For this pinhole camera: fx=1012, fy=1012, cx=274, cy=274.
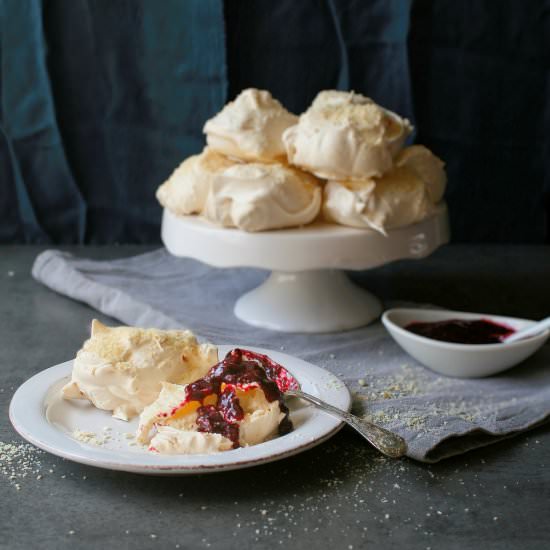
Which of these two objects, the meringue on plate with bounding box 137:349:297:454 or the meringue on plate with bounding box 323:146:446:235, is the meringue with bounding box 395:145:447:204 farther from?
the meringue on plate with bounding box 137:349:297:454

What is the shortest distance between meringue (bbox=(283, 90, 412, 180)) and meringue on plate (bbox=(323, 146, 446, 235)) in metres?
0.02

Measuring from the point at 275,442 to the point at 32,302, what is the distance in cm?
89

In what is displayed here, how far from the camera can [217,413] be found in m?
1.11

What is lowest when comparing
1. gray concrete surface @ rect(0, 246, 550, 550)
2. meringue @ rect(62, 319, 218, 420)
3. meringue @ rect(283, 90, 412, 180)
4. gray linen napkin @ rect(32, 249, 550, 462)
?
gray linen napkin @ rect(32, 249, 550, 462)

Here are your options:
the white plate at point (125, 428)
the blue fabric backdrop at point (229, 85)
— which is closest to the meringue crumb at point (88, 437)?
the white plate at point (125, 428)

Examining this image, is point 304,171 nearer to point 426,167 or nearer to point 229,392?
point 426,167

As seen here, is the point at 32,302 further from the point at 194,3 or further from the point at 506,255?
the point at 506,255

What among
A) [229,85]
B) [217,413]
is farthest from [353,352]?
[229,85]

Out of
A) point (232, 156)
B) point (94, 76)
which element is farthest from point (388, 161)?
point (94, 76)

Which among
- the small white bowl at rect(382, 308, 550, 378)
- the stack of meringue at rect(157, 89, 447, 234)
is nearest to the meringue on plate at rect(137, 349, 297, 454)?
the small white bowl at rect(382, 308, 550, 378)

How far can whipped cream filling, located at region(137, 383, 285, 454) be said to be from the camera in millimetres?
1081

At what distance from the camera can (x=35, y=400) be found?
1196mm

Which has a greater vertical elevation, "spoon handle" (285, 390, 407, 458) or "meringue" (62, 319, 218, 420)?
"meringue" (62, 319, 218, 420)

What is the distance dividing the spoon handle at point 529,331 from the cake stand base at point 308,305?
29 cm
